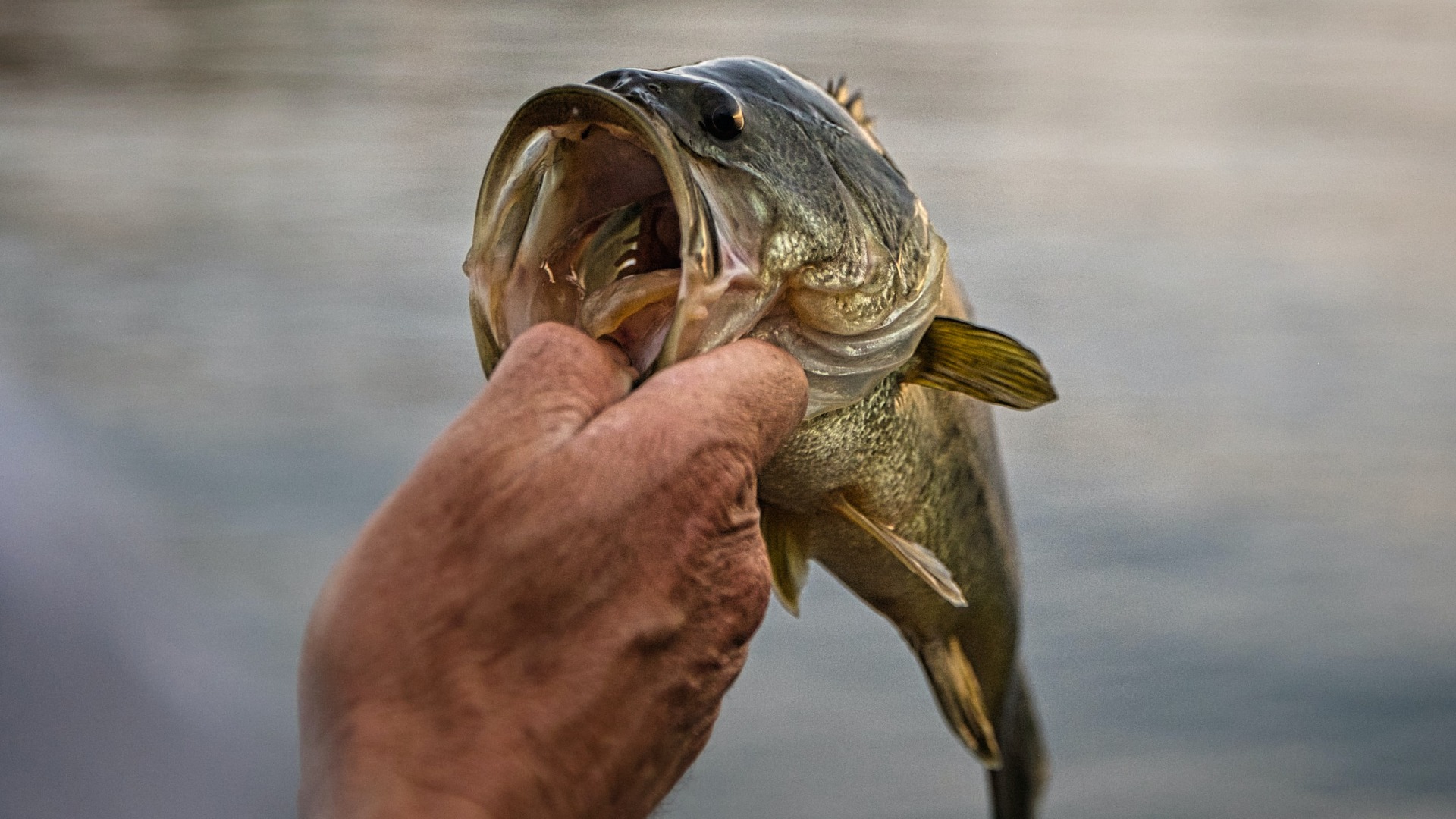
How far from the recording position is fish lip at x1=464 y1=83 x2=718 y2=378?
66cm

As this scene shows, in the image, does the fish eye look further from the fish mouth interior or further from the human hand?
the human hand

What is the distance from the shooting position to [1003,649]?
1266 millimetres

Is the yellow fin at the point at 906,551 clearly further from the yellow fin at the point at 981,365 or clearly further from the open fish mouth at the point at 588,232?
the open fish mouth at the point at 588,232

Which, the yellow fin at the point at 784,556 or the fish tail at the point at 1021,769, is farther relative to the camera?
the fish tail at the point at 1021,769

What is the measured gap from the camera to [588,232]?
0.74m

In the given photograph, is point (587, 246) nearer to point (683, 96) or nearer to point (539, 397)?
point (683, 96)

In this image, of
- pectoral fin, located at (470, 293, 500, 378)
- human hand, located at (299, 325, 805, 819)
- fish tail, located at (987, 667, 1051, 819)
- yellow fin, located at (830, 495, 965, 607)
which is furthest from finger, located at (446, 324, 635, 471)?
→ fish tail, located at (987, 667, 1051, 819)

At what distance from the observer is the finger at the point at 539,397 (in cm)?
55

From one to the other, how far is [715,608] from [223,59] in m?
4.73

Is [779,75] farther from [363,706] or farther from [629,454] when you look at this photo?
[363,706]

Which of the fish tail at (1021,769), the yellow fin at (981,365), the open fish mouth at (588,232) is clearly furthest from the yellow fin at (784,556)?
the fish tail at (1021,769)

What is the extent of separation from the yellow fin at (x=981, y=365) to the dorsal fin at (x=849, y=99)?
0.56ft

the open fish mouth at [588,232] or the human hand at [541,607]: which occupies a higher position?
the open fish mouth at [588,232]

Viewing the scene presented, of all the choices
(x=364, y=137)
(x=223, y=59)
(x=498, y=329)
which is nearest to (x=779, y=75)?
(x=498, y=329)
